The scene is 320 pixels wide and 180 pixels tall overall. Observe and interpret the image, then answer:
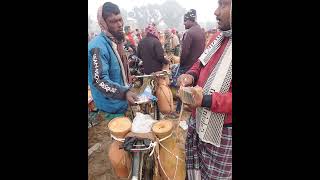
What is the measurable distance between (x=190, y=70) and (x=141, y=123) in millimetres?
481

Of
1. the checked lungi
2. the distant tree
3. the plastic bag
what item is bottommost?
the checked lungi

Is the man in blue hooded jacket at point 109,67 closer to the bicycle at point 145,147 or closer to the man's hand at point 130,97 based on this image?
the man's hand at point 130,97

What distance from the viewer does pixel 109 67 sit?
2.70 metres

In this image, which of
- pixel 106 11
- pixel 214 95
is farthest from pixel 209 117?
pixel 106 11

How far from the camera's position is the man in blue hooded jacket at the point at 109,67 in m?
2.67

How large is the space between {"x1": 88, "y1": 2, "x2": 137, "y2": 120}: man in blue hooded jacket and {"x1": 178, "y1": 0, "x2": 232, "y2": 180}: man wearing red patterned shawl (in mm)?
395

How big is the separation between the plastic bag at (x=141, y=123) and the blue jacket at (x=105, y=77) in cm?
11

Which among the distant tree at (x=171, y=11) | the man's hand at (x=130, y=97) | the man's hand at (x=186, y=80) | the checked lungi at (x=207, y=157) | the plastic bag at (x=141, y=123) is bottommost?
the checked lungi at (x=207, y=157)

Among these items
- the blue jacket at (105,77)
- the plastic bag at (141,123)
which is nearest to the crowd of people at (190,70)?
the blue jacket at (105,77)

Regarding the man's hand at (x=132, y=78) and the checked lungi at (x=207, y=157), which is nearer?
the checked lungi at (x=207, y=157)

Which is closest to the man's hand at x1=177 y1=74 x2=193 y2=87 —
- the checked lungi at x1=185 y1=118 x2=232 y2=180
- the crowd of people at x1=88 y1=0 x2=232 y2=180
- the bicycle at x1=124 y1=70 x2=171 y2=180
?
the crowd of people at x1=88 y1=0 x2=232 y2=180

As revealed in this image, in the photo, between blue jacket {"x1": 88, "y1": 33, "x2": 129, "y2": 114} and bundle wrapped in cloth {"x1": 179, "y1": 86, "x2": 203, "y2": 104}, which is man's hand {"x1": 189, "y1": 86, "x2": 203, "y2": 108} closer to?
bundle wrapped in cloth {"x1": 179, "y1": 86, "x2": 203, "y2": 104}

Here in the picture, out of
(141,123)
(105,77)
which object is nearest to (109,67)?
(105,77)

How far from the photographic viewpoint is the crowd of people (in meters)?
2.61
